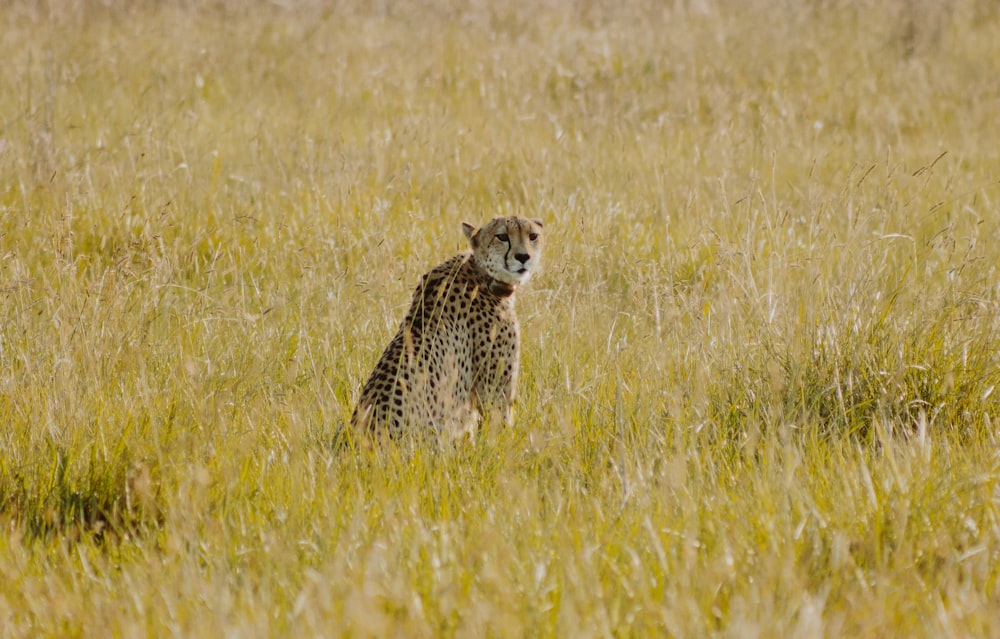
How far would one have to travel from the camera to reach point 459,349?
350 cm

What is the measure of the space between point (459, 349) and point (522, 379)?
0.39 metres

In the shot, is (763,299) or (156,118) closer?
(763,299)

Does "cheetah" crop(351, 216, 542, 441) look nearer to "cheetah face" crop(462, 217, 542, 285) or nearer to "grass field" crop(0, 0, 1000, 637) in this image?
"cheetah face" crop(462, 217, 542, 285)

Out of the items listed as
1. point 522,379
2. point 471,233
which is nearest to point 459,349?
point 522,379

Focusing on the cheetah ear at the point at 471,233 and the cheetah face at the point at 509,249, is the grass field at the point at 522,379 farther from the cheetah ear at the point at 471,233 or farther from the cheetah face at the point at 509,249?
the cheetah ear at the point at 471,233

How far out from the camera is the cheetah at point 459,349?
10.3ft

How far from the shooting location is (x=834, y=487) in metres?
2.58

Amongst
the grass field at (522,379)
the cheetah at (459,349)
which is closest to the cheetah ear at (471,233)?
the cheetah at (459,349)

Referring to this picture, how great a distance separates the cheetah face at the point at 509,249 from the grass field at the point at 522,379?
23 centimetres

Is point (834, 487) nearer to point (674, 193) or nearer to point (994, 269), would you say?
point (994, 269)

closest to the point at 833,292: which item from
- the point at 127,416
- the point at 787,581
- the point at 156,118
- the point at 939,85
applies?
A: the point at 787,581

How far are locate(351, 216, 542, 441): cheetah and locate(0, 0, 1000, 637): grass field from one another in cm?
14

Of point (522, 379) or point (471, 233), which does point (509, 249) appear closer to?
point (471, 233)

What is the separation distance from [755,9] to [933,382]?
8.35 m
